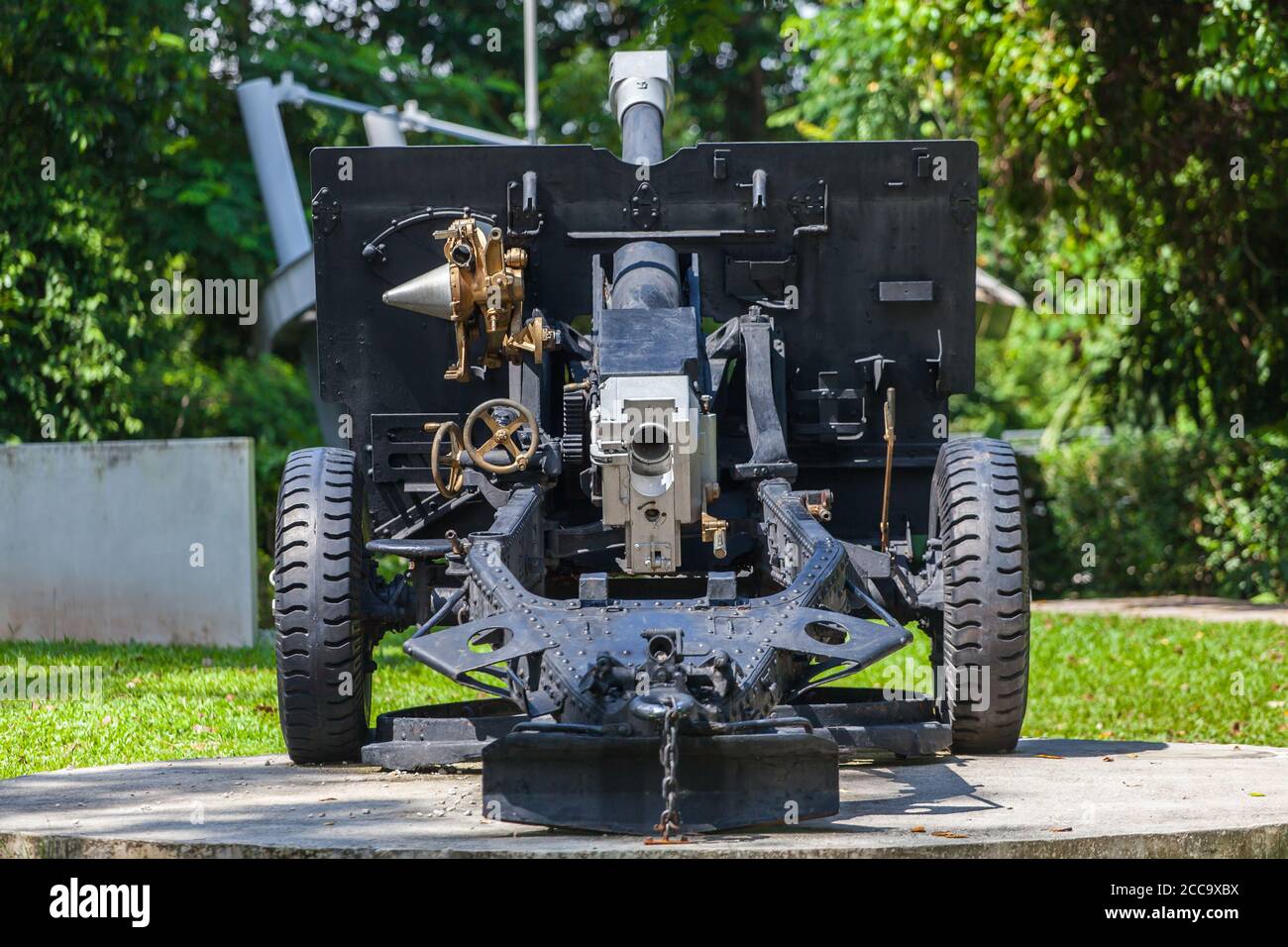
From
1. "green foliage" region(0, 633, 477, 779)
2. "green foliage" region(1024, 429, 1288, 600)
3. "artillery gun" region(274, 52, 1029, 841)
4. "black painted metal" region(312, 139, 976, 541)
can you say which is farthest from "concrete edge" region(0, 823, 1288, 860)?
"green foliage" region(1024, 429, 1288, 600)

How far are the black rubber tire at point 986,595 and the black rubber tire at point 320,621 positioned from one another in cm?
204

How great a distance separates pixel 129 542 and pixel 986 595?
7.05m

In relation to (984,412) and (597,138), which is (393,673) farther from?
(984,412)

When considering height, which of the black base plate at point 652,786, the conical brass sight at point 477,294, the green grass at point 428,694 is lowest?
the green grass at point 428,694

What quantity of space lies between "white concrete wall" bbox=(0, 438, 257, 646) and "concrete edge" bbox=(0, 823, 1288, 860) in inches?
266

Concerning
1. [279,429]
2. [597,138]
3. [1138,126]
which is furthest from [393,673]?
A: [597,138]

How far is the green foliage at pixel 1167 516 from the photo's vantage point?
52.6 ft

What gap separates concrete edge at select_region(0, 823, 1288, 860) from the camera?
4.73m

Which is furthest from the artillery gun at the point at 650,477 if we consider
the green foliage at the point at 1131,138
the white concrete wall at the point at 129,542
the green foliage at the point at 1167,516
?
the green foliage at the point at 1167,516

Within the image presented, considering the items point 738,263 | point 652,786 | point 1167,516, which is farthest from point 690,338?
point 1167,516

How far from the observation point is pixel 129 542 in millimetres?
12039

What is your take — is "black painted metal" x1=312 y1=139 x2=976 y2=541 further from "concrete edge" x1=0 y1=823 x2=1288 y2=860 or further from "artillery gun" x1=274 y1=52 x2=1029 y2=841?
"concrete edge" x1=0 y1=823 x2=1288 y2=860

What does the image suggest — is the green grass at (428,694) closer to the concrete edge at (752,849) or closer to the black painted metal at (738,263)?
the black painted metal at (738,263)

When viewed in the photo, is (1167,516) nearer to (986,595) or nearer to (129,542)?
(129,542)
